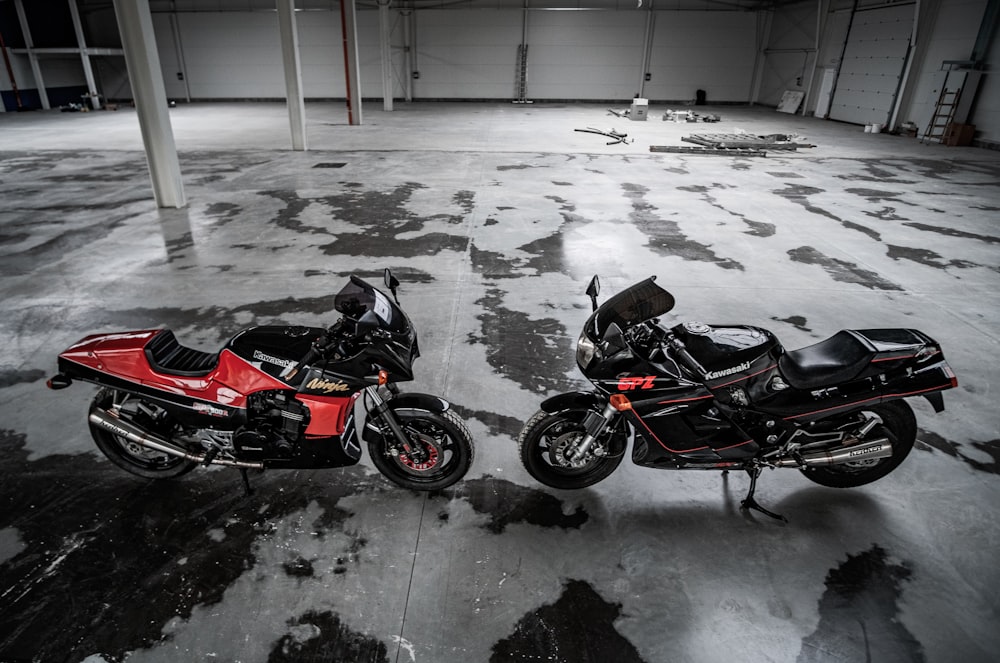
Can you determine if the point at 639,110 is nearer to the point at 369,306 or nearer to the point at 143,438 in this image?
the point at 369,306

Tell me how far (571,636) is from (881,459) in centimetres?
176

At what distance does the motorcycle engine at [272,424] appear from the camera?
2402 mm

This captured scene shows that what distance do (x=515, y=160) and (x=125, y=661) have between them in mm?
10427

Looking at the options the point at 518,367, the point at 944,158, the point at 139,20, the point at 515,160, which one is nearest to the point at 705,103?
the point at 944,158

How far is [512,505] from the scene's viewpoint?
2607 millimetres

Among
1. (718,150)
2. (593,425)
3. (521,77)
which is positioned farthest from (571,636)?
→ (521,77)

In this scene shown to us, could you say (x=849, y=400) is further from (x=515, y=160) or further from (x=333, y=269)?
(x=515, y=160)

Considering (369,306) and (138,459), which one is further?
(138,459)

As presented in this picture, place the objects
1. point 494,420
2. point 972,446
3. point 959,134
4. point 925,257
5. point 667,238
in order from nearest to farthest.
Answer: point 972,446 → point 494,420 → point 925,257 → point 667,238 → point 959,134

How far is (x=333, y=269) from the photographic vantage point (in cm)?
551

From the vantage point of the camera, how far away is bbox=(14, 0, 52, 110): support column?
62.1ft

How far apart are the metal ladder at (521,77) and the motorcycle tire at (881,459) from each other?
23.5 meters

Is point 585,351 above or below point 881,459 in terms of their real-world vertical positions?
above

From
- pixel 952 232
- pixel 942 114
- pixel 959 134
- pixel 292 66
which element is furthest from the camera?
pixel 942 114
